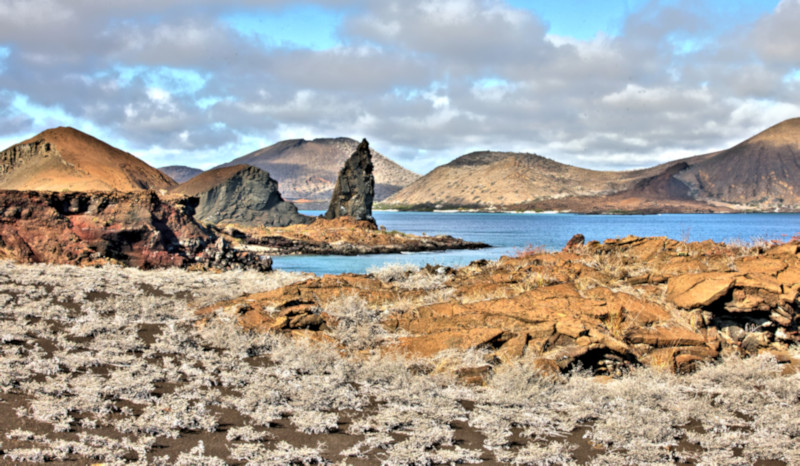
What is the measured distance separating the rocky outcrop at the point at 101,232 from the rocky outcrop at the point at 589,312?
29.5ft

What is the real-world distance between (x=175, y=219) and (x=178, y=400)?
1625 centimetres

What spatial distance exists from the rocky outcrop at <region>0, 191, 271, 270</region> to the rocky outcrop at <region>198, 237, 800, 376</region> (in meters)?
9.00

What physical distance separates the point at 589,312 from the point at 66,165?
52.5 m

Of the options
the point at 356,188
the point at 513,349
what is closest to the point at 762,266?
the point at 513,349

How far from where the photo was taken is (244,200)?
211 ft

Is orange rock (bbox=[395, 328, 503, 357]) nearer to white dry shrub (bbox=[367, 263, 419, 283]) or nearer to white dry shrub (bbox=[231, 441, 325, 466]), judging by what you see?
white dry shrub (bbox=[231, 441, 325, 466])

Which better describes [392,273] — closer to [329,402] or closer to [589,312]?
[589,312]

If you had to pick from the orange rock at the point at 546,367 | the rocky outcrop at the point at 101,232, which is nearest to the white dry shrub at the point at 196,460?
the orange rock at the point at 546,367

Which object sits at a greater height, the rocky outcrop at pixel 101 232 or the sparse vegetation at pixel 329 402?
the rocky outcrop at pixel 101 232

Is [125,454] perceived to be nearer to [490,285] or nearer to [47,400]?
[47,400]

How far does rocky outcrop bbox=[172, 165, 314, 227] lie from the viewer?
209 feet

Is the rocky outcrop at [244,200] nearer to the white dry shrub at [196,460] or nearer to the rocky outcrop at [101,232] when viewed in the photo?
the rocky outcrop at [101,232]

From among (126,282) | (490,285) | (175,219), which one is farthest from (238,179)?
(490,285)

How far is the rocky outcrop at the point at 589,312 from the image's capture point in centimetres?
841
